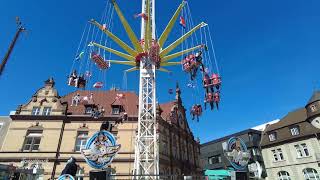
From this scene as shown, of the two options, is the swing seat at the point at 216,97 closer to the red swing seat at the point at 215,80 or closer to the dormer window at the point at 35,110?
the red swing seat at the point at 215,80

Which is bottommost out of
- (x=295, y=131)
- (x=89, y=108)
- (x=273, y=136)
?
(x=295, y=131)

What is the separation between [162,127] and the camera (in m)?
33.2

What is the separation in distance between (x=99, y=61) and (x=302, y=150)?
33.1 metres

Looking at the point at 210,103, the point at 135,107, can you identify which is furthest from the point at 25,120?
the point at 210,103

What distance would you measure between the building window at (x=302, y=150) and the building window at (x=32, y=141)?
36802mm

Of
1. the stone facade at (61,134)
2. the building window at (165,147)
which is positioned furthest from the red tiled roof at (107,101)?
the building window at (165,147)

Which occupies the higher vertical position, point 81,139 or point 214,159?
point 214,159

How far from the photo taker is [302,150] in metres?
39.0

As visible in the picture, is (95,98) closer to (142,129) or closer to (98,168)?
(142,129)

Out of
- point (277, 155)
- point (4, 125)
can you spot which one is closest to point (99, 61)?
point (4, 125)

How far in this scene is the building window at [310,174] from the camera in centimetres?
3641

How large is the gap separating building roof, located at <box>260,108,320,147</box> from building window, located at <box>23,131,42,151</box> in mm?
35952

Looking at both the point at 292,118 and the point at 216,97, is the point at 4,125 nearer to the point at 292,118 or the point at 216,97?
the point at 216,97

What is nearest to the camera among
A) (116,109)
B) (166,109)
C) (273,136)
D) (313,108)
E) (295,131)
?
(116,109)
